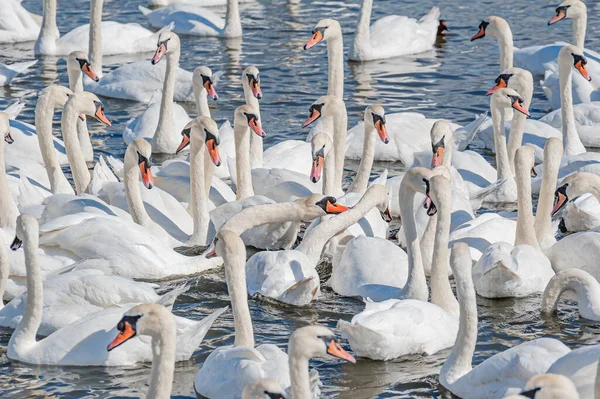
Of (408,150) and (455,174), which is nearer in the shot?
(455,174)

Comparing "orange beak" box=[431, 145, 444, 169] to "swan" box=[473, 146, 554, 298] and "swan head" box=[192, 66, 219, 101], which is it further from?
"swan head" box=[192, 66, 219, 101]

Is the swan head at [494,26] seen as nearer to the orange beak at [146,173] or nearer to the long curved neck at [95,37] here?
the long curved neck at [95,37]

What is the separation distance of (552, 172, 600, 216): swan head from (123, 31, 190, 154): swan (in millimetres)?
5049

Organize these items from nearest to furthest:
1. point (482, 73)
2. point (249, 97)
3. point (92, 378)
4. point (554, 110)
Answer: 1. point (92, 378)
2. point (249, 97)
3. point (554, 110)
4. point (482, 73)

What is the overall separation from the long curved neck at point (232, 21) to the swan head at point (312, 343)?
47.3 feet

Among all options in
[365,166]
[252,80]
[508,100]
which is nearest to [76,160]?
[252,80]

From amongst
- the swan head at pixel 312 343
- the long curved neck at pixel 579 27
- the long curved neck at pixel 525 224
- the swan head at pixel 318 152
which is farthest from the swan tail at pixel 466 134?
the swan head at pixel 312 343

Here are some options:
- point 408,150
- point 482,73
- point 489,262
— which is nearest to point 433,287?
point 489,262

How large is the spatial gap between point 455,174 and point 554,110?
406cm

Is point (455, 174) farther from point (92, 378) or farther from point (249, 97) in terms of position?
point (92, 378)

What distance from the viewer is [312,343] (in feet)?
22.6

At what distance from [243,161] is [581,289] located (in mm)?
3662

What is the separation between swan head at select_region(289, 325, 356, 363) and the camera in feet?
22.5

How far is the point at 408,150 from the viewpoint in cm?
1369
